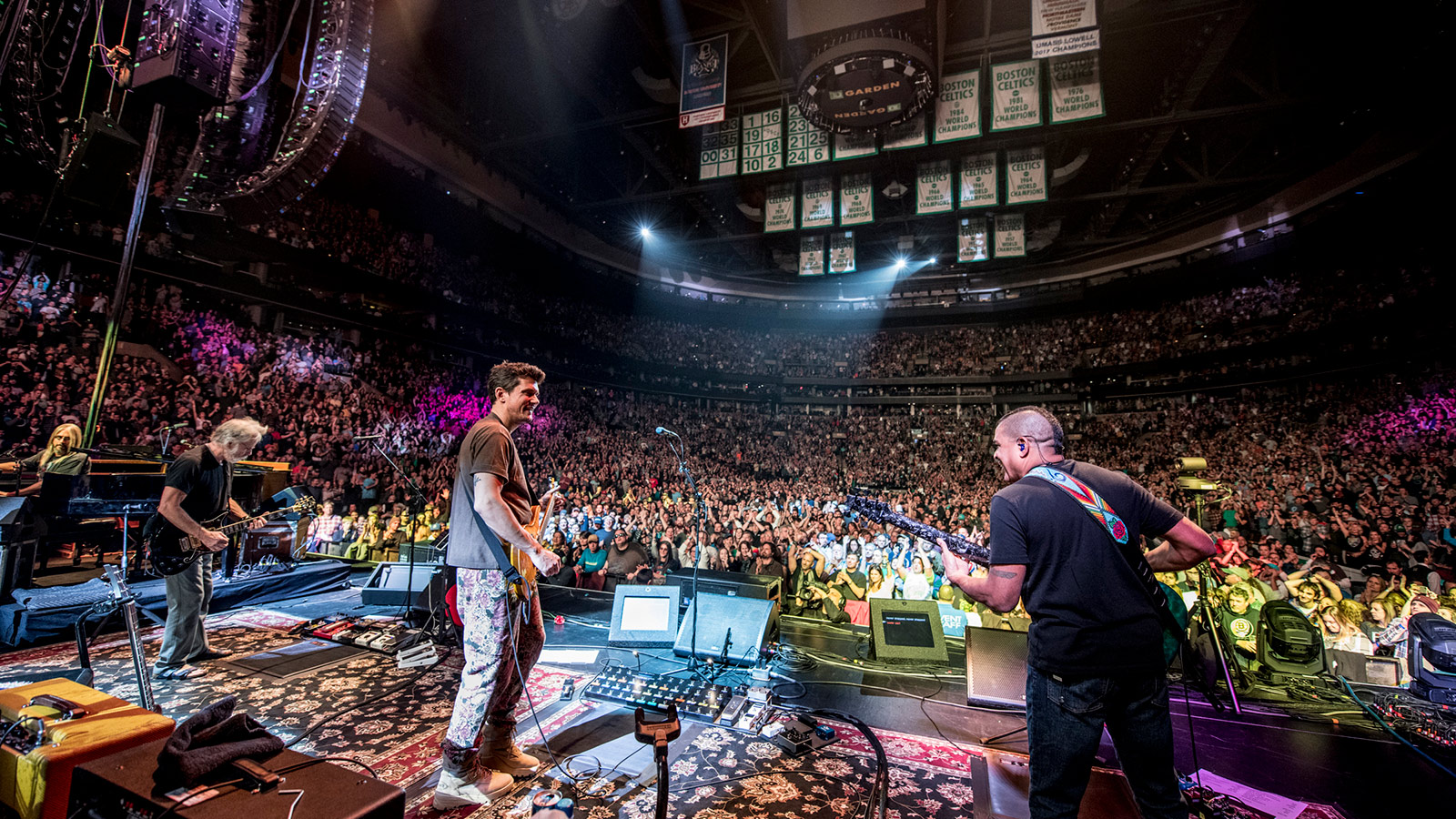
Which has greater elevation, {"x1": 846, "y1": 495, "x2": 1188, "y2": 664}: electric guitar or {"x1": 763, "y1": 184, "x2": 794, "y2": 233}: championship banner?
{"x1": 763, "y1": 184, "x2": 794, "y2": 233}: championship banner

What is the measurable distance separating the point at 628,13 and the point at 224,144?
752 cm

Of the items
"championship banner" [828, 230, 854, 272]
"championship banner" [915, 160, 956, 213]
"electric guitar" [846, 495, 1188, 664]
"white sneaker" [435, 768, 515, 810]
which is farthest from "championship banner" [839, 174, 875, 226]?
"white sneaker" [435, 768, 515, 810]

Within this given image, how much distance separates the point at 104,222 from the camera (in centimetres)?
767

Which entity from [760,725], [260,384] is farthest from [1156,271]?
[260,384]

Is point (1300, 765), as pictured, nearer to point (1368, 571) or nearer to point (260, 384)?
point (1368, 571)

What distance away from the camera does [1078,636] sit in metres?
1.85

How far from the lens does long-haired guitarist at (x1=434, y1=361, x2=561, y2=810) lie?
236 centimetres

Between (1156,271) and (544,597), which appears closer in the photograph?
(544,597)

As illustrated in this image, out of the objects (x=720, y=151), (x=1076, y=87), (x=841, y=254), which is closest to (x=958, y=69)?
(x=1076, y=87)

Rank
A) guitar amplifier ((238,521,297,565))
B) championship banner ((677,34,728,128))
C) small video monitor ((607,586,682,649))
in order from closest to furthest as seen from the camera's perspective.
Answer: small video monitor ((607,586,682,649)) < guitar amplifier ((238,521,297,565)) < championship banner ((677,34,728,128))

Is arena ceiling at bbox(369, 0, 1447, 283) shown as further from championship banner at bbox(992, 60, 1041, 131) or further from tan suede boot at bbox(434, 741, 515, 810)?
tan suede boot at bbox(434, 741, 515, 810)

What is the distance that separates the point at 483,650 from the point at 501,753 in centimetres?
60

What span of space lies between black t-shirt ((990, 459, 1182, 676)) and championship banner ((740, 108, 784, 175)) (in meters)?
8.35

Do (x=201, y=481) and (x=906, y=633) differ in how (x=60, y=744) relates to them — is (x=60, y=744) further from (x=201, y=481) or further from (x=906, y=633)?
(x=906, y=633)
